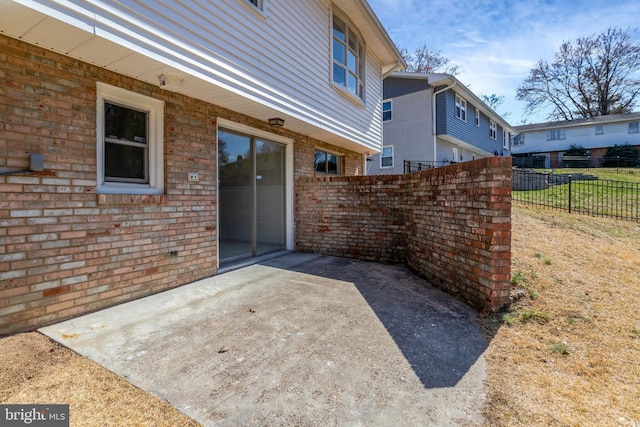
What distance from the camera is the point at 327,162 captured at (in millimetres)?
8656

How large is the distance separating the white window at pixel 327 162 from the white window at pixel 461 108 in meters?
10.6

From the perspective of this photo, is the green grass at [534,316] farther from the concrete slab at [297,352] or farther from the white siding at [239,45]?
the white siding at [239,45]

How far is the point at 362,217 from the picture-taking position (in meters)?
6.47

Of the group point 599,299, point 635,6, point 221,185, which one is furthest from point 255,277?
point 635,6

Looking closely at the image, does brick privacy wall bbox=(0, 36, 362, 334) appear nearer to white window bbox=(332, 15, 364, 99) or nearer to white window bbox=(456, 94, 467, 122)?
white window bbox=(332, 15, 364, 99)

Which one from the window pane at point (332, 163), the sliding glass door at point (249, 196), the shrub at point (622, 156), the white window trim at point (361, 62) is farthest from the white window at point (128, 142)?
the shrub at point (622, 156)

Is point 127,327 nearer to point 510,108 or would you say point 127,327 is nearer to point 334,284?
point 334,284

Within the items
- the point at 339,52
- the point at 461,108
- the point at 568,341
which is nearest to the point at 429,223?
the point at 568,341

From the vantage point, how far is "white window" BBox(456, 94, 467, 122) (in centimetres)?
1642

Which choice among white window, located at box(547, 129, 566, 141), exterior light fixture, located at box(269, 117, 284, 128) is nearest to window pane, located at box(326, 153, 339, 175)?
exterior light fixture, located at box(269, 117, 284, 128)

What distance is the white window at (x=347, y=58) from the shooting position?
7199 millimetres

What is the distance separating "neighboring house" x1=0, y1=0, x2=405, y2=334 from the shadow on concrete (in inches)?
87.4

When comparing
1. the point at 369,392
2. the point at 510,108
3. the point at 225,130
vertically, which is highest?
the point at 510,108

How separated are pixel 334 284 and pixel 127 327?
2735 mm
